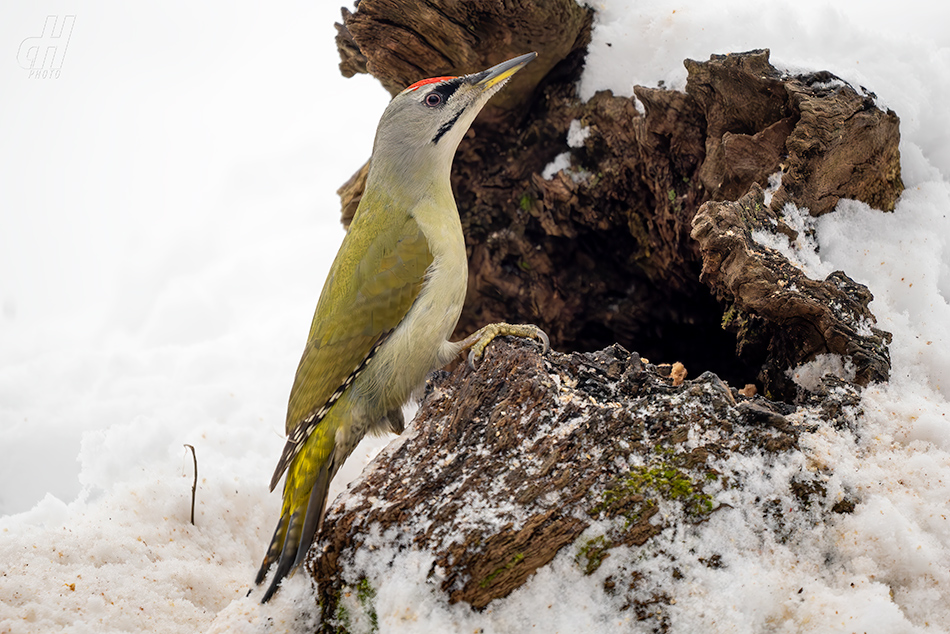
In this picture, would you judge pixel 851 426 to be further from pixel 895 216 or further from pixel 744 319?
pixel 895 216

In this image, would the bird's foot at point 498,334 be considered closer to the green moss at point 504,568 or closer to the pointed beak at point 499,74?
the green moss at point 504,568

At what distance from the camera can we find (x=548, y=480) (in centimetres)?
204

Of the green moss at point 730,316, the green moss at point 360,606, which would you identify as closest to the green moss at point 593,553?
the green moss at point 360,606

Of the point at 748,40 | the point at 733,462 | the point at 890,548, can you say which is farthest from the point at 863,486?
the point at 748,40

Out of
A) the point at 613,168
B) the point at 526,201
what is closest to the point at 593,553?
the point at 613,168

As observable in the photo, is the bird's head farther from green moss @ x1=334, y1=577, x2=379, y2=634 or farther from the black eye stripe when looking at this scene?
green moss @ x1=334, y1=577, x2=379, y2=634

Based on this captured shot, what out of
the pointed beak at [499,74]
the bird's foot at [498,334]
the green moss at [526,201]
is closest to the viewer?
the bird's foot at [498,334]

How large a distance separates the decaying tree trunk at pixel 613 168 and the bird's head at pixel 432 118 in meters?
0.35

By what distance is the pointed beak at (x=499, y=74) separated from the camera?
3.08m

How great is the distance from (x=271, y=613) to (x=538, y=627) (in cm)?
85

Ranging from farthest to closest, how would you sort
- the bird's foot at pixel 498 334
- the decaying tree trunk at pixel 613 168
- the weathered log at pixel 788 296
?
the decaying tree trunk at pixel 613 168, the bird's foot at pixel 498 334, the weathered log at pixel 788 296

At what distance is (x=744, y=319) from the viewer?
2.86 meters

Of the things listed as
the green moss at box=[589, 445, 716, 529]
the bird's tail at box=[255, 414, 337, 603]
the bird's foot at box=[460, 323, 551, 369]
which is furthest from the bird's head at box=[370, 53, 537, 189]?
the green moss at box=[589, 445, 716, 529]

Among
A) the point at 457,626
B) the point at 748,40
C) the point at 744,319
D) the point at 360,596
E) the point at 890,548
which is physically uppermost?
the point at 748,40
